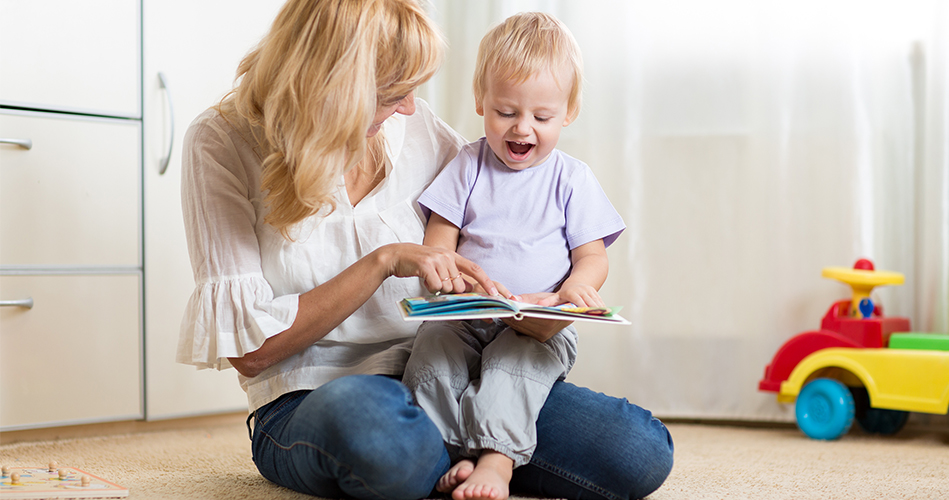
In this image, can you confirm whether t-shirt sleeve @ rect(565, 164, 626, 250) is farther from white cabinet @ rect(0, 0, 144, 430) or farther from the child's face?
white cabinet @ rect(0, 0, 144, 430)

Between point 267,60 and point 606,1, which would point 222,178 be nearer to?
point 267,60

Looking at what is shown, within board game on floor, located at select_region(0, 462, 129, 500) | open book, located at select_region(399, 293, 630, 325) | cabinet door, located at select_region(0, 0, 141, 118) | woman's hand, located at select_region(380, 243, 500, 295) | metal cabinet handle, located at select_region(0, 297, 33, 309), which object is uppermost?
cabinet door, located at select_region(0, 0, 141, 118)

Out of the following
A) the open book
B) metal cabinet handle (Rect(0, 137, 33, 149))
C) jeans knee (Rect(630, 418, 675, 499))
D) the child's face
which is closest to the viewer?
the open book

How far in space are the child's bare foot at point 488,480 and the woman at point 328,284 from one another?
5 cm

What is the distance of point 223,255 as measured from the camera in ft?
3.24

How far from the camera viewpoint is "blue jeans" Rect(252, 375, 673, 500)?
0.84 meters

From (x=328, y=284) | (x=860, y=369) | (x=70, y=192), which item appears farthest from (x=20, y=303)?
(x=860, y=369)

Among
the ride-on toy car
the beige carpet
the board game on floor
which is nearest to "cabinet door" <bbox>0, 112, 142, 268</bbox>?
the beige carpet

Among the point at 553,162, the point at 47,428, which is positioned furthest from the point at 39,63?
the point at 553,162

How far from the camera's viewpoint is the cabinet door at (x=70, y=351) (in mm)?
1539

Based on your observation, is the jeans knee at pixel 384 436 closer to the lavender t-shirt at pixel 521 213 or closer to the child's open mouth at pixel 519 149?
the lavender t-shirt at pixel 521 213

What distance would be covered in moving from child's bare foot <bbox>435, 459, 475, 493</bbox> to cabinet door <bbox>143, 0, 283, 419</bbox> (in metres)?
1.02

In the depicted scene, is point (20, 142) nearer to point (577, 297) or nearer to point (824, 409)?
point (577, 297)

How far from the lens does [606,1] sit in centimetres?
191
